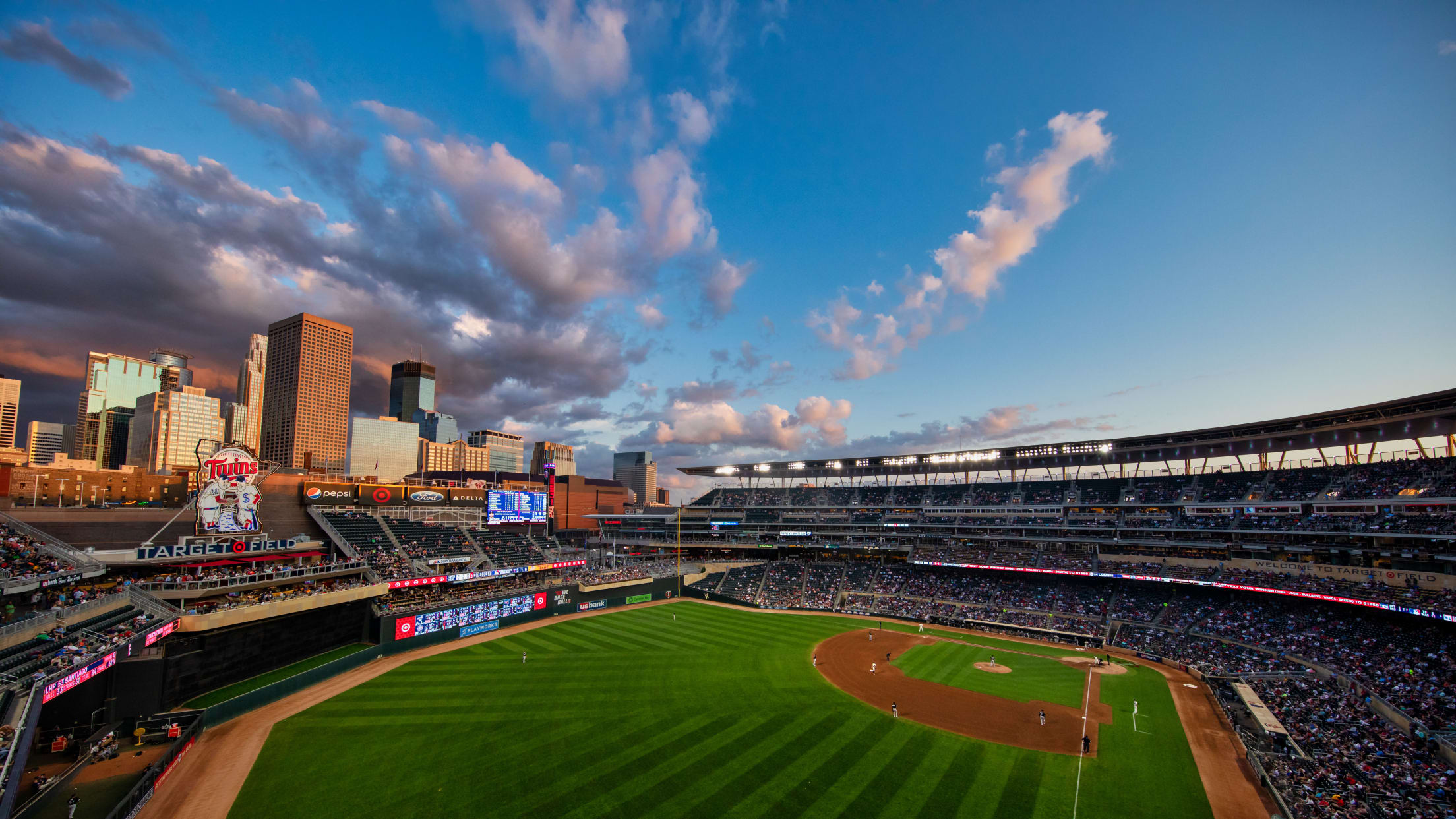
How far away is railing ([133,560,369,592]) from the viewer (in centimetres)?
3015

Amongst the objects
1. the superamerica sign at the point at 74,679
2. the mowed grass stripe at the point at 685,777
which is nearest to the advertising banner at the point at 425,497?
the superamerica sign at the point at 74,679

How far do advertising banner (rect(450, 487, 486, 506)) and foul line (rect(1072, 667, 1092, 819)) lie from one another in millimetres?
55633

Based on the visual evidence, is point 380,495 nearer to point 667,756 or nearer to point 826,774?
point 667,756

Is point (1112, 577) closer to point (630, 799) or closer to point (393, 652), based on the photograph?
point (630, 799)

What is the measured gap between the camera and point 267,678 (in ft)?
104

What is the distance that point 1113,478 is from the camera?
65.6 m

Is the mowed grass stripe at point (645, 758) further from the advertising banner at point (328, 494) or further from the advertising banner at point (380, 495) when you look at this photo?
the advertising banner at point (380, 495)

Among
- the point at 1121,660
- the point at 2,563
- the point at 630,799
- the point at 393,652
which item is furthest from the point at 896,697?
the point at 2,563

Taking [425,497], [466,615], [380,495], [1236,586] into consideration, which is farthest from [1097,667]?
[380,495]

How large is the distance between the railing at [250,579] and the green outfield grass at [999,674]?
132 ft

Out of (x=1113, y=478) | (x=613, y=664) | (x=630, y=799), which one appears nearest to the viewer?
(x=630, y=799)

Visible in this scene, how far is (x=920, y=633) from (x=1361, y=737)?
1071 inches

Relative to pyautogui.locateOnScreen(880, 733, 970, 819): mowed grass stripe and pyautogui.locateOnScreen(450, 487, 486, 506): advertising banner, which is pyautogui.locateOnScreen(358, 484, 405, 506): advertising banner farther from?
pyautogui.locateOnScreen(880, 733, 970, 819): mowed grass stripe

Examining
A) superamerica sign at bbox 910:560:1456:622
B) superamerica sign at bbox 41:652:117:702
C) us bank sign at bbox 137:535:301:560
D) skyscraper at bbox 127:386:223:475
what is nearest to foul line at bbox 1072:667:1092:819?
superamerica sign at bbox 910:560:1456:622
